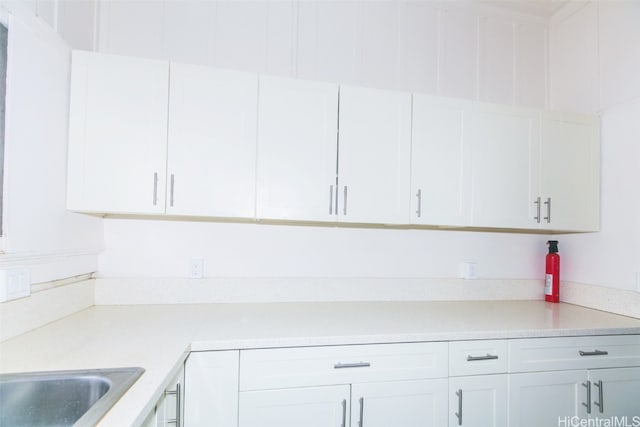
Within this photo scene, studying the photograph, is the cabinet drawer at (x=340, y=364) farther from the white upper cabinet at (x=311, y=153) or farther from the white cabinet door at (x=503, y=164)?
the white cabinet door at (x=503, y=164)

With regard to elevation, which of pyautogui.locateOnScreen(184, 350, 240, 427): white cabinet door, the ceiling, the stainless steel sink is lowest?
pyautogui.locateOnScreen(184, 350, 240, 427): white cabinet door

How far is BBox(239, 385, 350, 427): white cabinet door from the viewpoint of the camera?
4.09ft

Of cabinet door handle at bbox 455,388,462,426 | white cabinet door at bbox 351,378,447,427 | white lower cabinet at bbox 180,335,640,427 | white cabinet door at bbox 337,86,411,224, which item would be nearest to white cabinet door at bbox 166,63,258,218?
white cabinet door at bbox 337,86,411,224

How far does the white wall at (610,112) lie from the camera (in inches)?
70.9

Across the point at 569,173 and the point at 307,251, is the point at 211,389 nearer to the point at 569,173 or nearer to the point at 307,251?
the point at 307,251

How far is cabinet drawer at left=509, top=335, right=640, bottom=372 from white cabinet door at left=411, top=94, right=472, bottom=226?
67 centimetres

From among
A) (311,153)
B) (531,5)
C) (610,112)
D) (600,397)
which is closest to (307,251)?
(311,153)

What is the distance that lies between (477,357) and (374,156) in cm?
105

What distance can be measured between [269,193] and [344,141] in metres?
0.47

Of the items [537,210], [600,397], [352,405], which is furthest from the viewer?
[537,210]

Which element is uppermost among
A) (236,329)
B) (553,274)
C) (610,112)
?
(610,112)

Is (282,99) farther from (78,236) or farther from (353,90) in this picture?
(78,236)

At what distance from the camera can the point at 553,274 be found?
6.97 feet

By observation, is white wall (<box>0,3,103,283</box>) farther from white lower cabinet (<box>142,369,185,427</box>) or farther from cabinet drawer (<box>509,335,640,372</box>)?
cabinet drawer (<box>509,335,640,372</box>)
